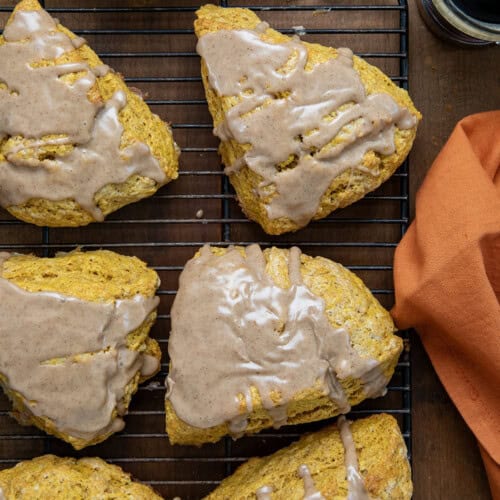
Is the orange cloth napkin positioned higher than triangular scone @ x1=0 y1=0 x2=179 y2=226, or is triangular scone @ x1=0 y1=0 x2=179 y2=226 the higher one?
triangular scone @ x1=0 y1=0 x2=179 y2=226

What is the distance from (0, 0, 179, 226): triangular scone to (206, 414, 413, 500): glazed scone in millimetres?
1041

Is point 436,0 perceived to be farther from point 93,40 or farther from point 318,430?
point 318,430

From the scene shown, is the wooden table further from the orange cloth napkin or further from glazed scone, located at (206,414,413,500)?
glazed scone, located at (206,414,413,500)

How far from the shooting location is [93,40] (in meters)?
2.63

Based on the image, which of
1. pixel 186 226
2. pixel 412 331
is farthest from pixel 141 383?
pixel 412 331

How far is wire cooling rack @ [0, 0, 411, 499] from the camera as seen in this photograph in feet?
8.57

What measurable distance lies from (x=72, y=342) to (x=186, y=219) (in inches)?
24.1

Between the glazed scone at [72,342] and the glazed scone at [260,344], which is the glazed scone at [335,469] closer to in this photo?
the glazed scone at [260,344]

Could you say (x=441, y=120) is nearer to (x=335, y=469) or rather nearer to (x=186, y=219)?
(x=186, y=219)

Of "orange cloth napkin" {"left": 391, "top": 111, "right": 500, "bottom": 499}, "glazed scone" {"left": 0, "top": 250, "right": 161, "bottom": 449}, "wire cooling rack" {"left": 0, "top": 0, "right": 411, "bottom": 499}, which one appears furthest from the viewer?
"wire cooling rack" {"left": 0, "top": 0, "right": 411, "bottom": 499}

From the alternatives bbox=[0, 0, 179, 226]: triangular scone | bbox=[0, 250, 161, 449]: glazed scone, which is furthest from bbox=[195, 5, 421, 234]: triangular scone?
bbox=[0, 250, 161, 449]: glazed scone

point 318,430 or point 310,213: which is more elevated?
point 310,213

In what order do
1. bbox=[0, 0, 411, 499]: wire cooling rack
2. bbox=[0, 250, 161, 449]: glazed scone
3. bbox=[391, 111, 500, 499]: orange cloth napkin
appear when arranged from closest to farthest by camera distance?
bbox=[0, 250, 161, 449]: glazed scone → bbox=[391, 111, 500, 499]: orange cloth napkin → bbox=[0, 0, 411, 499]: wire cooling rack

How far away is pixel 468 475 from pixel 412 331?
0.56m
